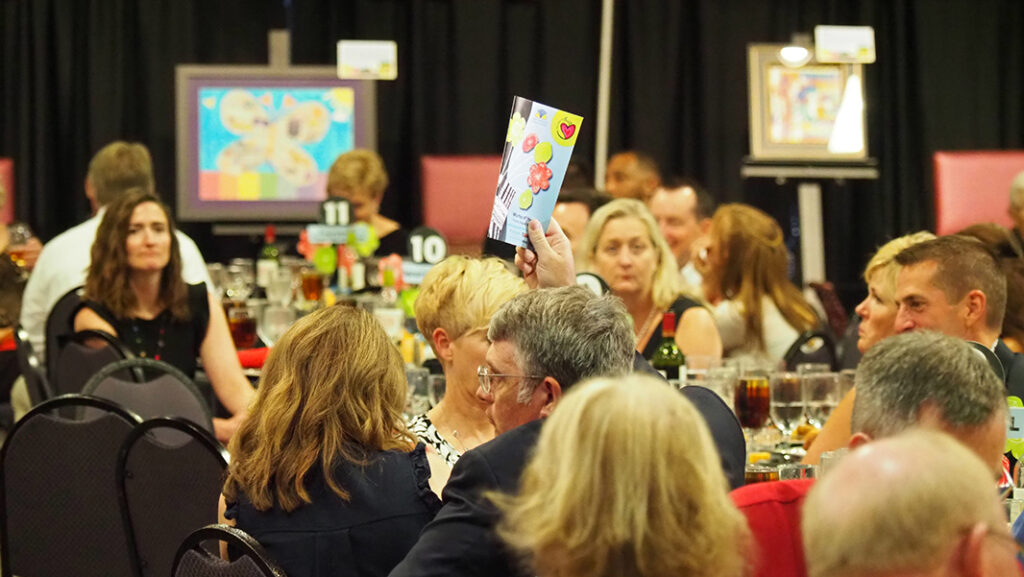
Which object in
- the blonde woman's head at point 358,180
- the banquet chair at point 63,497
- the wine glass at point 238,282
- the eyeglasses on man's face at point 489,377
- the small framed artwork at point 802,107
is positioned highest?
the small framed artwork at point 802,107

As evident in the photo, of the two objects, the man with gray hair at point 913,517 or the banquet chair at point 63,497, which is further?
the banquet chair at point 63,497

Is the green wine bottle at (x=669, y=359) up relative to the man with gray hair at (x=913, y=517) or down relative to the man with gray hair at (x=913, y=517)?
down

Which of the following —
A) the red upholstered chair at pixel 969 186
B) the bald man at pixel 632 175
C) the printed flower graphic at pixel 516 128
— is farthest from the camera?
the red upholstered chair at pixel 969 186

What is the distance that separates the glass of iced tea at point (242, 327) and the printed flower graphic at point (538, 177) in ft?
7.70

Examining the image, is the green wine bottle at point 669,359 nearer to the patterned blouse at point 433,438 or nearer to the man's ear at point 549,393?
the patterned blouse at point 433,438

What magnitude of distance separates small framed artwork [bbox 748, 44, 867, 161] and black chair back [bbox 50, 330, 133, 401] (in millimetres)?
5349

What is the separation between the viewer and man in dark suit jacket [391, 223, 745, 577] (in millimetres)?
2023

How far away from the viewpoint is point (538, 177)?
2.94 m

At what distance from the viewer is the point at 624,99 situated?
9781 millimetres

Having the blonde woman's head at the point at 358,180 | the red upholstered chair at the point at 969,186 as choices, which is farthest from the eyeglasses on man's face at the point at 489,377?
the red upholstered chair at the point at 969,186

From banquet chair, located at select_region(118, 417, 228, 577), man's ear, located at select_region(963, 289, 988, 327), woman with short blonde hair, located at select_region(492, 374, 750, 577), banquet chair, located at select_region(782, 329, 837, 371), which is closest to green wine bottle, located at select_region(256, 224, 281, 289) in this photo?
banquet chair, located at select_region(782, 329, 837, 371)

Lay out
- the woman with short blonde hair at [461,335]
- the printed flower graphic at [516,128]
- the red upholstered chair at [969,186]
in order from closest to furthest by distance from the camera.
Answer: the printed flower graphic at [516,128]
the woman with short blonde hair at [461,335]
the red upholstered chair at [969,186]

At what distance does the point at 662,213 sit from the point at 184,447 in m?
4.38

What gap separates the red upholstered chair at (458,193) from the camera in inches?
353
